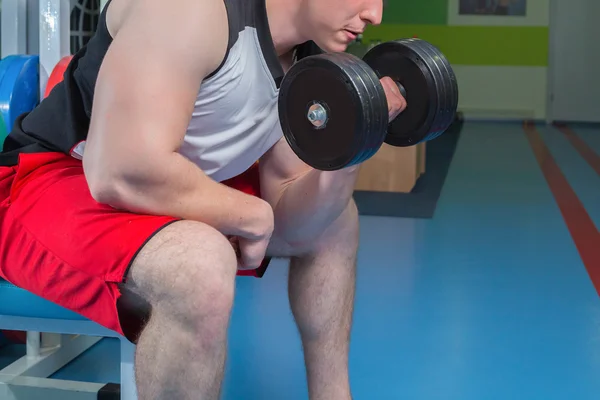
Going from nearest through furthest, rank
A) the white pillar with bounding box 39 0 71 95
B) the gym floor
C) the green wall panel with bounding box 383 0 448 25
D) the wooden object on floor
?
the white pillar with bounding box 39 0 71 95, the gym floor, the wooden object on floor, the green wall panel with bounding box 383 0 448 25

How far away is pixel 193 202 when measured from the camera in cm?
97

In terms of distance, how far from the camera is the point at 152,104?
2.99 feet

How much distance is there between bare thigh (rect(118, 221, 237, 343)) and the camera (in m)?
0.87

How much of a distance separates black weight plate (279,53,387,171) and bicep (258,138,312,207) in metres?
0.17

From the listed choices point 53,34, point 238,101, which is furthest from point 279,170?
point 53,34

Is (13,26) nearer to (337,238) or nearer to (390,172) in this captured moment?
(337,238)

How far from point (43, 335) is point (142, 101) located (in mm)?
989

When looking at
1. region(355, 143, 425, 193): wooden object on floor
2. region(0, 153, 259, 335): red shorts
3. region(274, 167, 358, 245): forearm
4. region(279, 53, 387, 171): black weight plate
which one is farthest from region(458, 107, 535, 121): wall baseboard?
region(0, 153, 259, 335): red shorts

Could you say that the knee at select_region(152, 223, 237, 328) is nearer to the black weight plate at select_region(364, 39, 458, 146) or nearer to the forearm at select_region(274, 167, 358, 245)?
the forearm at select_region(274, 167, 358, 245)

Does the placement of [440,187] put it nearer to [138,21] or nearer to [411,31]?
[138,21]

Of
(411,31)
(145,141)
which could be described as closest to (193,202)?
(145,141)

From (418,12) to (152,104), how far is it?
7.50 metres

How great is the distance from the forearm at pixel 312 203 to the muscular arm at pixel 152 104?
0.74 feet

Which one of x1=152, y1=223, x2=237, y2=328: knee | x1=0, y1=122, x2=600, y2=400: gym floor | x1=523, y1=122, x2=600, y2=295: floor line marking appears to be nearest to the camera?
x1=152, y1=223, x2=237, y2=328: knee
